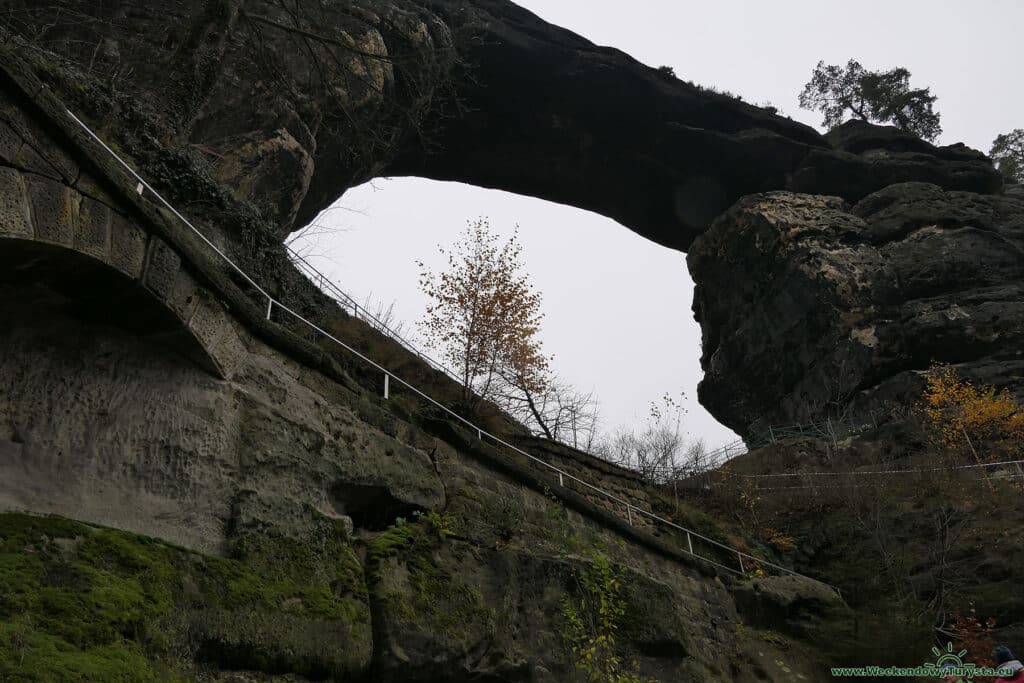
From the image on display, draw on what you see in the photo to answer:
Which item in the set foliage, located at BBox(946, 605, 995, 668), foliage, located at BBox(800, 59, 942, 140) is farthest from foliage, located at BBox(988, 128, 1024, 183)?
foliage, located at BBox(946, 605, 995, 668)

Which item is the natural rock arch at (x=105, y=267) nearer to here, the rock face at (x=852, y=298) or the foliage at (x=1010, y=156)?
the rock face at (x=852, y=298)

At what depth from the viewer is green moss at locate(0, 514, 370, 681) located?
7.03 ft

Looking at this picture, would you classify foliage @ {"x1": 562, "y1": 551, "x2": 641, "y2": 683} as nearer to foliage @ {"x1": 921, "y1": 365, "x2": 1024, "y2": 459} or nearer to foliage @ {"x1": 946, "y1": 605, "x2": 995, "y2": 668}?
foliage @ {"x1": 946, "y1": 605, "x2": 995, "y2": 668}

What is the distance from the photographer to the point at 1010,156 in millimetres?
37156

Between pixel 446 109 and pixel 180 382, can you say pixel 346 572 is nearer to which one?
pixel 180 382

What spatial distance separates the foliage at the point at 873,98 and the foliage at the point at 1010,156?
20.4 feet

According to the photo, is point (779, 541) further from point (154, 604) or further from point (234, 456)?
point (154, 604)

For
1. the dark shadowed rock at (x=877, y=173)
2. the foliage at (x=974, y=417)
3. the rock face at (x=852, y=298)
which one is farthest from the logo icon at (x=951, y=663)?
the dark shadowed rock at (x=877, y=173)

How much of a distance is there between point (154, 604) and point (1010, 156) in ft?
155

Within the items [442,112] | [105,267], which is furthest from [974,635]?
[442,112]

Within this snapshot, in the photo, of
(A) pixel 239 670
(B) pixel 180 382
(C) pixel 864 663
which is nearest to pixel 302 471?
(B) pixel 180 382

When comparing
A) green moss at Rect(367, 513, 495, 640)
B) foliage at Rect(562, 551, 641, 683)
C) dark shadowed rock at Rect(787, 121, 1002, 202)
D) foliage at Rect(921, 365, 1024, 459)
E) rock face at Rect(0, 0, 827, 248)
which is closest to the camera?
green moss at Rect(367, 513, 495, 640)

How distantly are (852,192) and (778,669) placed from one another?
2506cm

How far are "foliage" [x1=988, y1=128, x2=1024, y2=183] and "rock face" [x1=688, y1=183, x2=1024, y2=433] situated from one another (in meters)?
12.4
